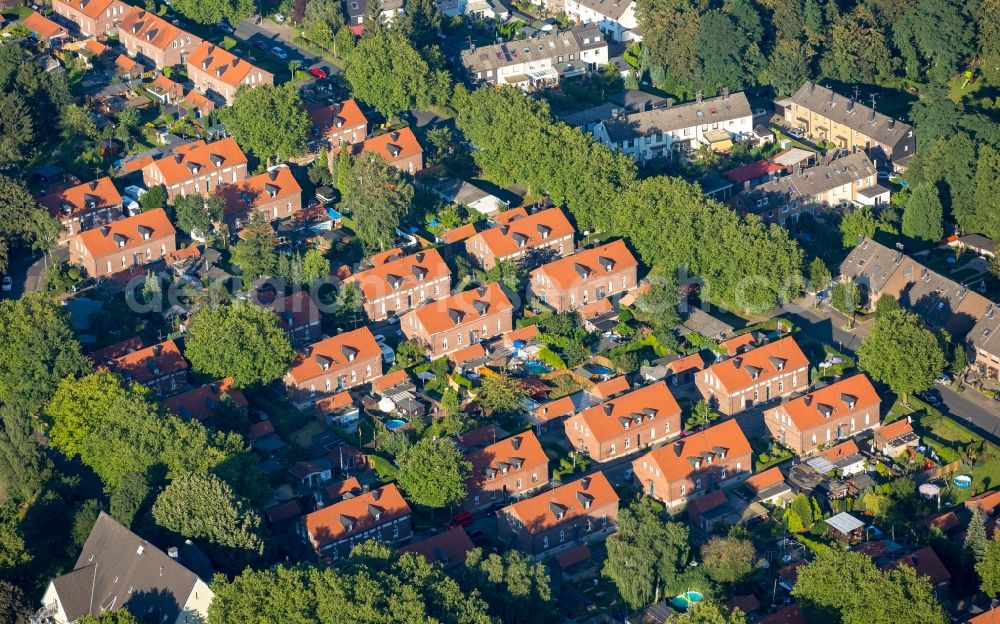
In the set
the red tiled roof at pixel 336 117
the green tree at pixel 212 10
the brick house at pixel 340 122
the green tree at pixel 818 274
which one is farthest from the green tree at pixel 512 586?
the green tree at pixel 212 10

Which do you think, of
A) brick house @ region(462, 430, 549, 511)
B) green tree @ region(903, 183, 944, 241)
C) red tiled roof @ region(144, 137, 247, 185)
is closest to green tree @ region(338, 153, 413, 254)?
red tiled roof @ region(144, 137, 247, 185)

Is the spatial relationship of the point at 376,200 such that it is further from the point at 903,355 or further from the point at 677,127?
the point at 903,355

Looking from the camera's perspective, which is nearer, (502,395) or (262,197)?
(502,395)

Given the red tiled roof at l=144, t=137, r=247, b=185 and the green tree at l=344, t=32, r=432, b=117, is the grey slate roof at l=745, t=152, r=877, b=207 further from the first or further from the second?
the red tiled roof at l=144, t=137, r=247, b=185

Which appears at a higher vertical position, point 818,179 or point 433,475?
point 818,179

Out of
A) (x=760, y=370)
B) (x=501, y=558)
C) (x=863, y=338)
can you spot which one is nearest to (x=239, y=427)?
(x=501, y=558)

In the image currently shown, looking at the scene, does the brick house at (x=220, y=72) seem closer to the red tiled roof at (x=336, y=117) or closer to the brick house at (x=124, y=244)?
the red tiled roof at (x=336, y=117)

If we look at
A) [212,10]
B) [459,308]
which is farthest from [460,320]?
[212,10]
